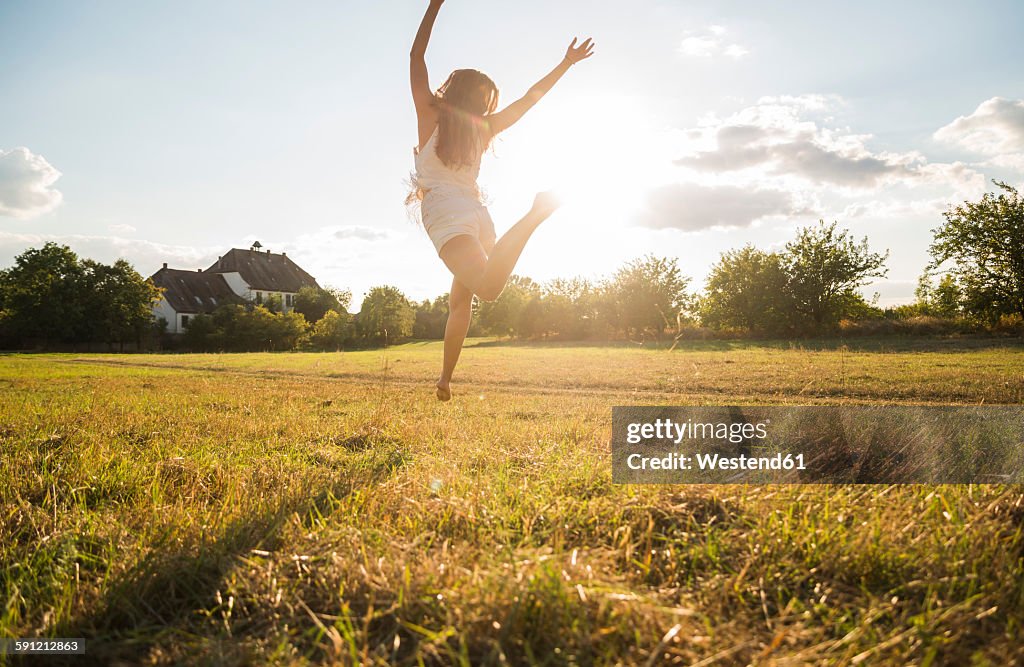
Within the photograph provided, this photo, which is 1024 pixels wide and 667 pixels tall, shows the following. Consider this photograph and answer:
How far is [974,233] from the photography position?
31.8m

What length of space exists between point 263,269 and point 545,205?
244 feet

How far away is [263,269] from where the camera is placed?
235ft

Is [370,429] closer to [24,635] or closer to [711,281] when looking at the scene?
[24,635]

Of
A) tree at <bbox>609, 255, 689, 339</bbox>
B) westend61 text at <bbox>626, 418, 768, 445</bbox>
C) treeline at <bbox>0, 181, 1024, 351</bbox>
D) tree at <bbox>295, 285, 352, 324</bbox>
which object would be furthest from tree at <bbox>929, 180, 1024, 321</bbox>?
tree at <bbox>295, 285, 352, 324</bbox>

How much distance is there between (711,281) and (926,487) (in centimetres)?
3906

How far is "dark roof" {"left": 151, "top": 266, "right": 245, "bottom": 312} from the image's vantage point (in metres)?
62.6

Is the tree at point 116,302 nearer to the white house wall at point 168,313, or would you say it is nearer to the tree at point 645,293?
Answer: the white house wall at point 168,313

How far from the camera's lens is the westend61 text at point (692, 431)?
371 cm

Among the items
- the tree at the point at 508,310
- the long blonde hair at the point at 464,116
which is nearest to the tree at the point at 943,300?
the tree at the point at 508,310

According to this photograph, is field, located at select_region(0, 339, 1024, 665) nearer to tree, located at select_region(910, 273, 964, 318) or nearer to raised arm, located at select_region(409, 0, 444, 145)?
raised arm, located at select_region(409, 0, 444, 145)

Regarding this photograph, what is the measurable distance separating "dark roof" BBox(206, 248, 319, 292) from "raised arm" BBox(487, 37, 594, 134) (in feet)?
232

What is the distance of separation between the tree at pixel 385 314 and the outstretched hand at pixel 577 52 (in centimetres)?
4474

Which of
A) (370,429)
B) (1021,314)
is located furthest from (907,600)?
(1021,314)

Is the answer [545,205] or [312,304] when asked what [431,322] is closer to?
[312,304]
